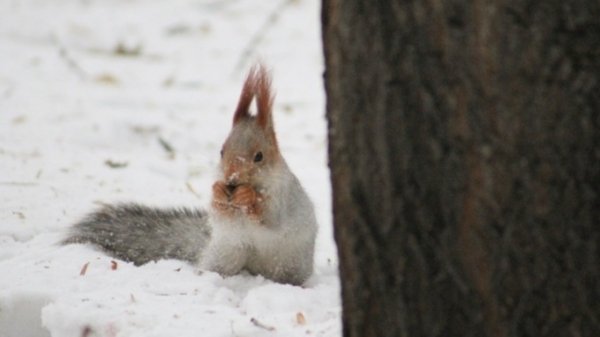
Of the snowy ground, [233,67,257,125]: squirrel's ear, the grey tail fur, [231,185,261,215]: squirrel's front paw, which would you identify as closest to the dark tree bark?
the snowy ground

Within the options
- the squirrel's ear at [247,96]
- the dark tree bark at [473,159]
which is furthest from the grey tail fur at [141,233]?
the dark tree bark at [473,159]

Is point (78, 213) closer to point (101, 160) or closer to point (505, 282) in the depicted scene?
point (101, 160)

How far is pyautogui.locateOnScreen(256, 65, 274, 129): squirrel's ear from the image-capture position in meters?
3.64

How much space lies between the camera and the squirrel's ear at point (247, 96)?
3627 mm

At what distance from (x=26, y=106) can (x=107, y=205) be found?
238 centimetres

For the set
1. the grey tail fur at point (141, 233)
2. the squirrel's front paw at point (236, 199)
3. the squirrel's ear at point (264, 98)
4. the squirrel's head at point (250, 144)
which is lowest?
the grey tail fur at point (141, 233)

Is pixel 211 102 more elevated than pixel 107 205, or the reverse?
pixel 211 102

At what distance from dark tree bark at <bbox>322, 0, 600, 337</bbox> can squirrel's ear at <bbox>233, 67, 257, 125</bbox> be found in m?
1.22

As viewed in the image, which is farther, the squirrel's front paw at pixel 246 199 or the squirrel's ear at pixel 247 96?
the squirrel's front paw at pixel 246 199

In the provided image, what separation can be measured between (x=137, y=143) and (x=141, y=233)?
1.90 m

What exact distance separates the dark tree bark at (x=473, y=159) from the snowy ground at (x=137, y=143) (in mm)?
805

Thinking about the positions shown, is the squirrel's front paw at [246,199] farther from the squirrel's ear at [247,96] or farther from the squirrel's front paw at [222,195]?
the squirrel's ear at [247,96]

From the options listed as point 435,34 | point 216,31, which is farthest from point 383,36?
point 216,31

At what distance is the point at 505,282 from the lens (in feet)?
7.59
